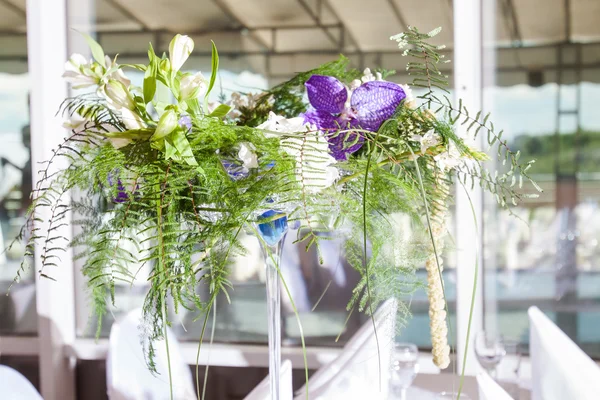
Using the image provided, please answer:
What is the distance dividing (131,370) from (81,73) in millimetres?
981

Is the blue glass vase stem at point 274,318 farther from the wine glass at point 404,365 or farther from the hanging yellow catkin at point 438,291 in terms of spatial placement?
the wine glass at point 404,365

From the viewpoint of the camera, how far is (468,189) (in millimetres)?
2043

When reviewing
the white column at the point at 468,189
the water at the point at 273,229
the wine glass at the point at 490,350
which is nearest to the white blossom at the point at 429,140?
the water at the point at 273,229

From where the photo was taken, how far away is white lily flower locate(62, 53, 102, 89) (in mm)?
892

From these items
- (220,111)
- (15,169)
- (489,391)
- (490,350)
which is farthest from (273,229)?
(15,169)

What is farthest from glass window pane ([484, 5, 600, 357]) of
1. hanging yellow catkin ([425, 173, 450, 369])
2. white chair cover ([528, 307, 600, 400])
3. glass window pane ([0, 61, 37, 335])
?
glass window pane ([0, 61, 37, 335])

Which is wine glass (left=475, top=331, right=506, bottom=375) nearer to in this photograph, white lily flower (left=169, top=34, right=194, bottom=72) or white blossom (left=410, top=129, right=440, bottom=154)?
white blossom (left=410, top=129, right=440, bottom=154)

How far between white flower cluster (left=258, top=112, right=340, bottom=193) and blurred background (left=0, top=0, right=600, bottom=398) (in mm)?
1169

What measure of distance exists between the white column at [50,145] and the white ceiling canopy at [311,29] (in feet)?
0.40

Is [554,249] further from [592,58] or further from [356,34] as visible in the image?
[356,34]

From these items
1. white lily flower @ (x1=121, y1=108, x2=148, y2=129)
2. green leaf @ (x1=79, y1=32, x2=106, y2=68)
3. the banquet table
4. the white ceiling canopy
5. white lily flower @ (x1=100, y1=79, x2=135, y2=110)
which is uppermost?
the white ceiling canopy

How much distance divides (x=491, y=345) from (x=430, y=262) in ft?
1.95

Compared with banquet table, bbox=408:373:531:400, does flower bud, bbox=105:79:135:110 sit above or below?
above

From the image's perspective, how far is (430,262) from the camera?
3.07 feet
